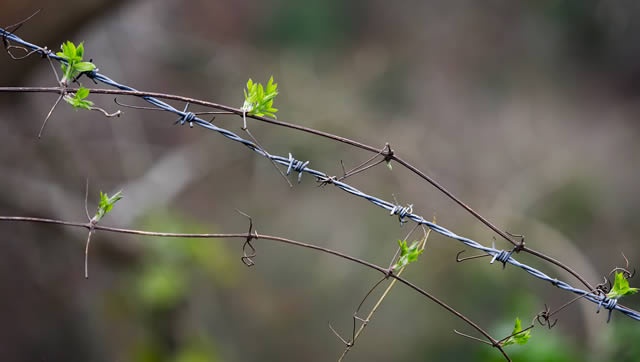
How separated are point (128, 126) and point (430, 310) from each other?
108 inches

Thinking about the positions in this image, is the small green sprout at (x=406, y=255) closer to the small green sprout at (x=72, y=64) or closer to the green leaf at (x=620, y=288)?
the green leaf at (x=620, y=288)

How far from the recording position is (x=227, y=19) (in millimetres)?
6129

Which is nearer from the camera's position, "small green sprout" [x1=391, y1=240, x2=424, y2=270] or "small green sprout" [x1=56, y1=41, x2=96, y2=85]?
"small green sprout" [x1=56, y1=41, x2=96, y2=85]

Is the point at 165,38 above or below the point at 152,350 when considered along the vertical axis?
above

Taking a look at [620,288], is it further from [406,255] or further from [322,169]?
[322,169]

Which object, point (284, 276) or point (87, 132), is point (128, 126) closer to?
point (87, 132)

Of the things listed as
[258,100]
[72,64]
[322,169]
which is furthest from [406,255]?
[322,169]

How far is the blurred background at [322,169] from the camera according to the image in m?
3.53

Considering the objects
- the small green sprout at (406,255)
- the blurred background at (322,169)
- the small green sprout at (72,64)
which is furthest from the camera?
the blurred background at (322,169)

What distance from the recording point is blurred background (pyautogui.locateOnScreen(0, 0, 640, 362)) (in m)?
3.53

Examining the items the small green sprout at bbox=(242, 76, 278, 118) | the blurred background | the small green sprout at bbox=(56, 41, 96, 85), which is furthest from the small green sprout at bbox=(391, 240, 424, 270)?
the blurred background

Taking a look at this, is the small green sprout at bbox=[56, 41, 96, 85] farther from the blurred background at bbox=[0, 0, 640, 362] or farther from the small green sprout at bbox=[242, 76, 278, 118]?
the blurred background at bbox=[0, 0, 640, 362]

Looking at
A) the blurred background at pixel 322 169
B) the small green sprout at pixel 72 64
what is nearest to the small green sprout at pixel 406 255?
the small green sprout at pixel 72 64

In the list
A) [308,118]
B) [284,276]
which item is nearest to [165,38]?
[308,118]
